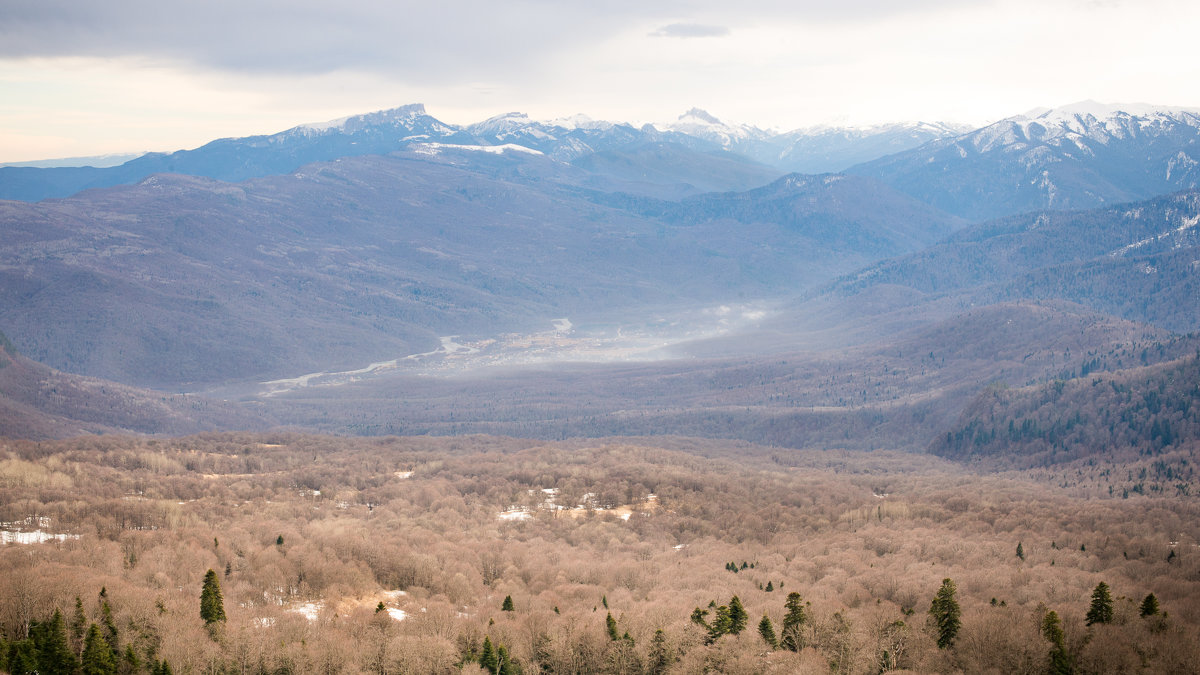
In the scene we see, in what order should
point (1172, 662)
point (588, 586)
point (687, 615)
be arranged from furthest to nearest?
point (588, 586), point (687, 615), point (1172, 662)

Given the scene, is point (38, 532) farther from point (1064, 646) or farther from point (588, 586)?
point (1064, 646)

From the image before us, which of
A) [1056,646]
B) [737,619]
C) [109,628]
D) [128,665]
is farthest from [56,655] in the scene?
[1056,646]

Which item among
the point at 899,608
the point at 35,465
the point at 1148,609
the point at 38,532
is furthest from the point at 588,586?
the point at 35,465

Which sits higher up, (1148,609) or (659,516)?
(1148,609)

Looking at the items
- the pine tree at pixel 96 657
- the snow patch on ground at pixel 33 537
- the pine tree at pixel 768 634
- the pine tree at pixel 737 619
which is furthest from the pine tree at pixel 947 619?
the snow patch on ground at pixel 33 537

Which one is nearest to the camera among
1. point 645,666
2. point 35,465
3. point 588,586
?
point 645,666

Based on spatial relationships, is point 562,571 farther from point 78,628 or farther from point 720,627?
point 78,628

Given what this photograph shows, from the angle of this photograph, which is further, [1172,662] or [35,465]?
[35,465]
